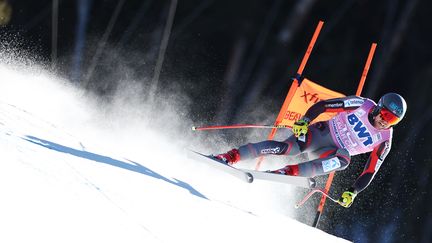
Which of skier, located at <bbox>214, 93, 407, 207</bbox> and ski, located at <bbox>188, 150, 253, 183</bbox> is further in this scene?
skier, located at <bbox>214, 93, 407, 207</bbox>

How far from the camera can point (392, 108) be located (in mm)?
4785

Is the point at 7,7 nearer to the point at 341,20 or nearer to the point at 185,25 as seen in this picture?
the point at 185,25

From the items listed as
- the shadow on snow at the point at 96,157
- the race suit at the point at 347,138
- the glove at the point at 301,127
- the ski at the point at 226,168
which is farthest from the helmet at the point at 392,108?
the shadow on snow at the point at 96,157

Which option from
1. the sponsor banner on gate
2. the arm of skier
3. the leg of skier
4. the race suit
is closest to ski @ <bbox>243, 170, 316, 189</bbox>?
the leg of skier

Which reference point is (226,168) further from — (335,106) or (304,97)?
(304,97)

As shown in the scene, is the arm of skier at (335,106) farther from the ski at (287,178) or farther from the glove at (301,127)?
the ski at (287,178)

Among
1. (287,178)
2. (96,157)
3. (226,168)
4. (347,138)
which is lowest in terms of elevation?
(96,157)

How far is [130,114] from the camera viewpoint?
816 centimetres

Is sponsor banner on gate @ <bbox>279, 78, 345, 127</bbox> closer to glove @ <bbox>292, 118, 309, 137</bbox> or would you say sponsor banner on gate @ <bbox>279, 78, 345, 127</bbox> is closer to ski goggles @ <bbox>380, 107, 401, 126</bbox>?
glove @ <bbox>292, 118, 309, 137</bbox>

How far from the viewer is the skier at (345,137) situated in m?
4.83

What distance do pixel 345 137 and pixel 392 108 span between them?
49 centimetres

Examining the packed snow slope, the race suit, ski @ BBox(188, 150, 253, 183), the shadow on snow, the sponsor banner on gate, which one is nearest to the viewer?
the packed snow slope

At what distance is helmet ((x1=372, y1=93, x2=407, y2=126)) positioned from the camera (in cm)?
479

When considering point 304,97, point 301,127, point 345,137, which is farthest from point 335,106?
point 304,97
